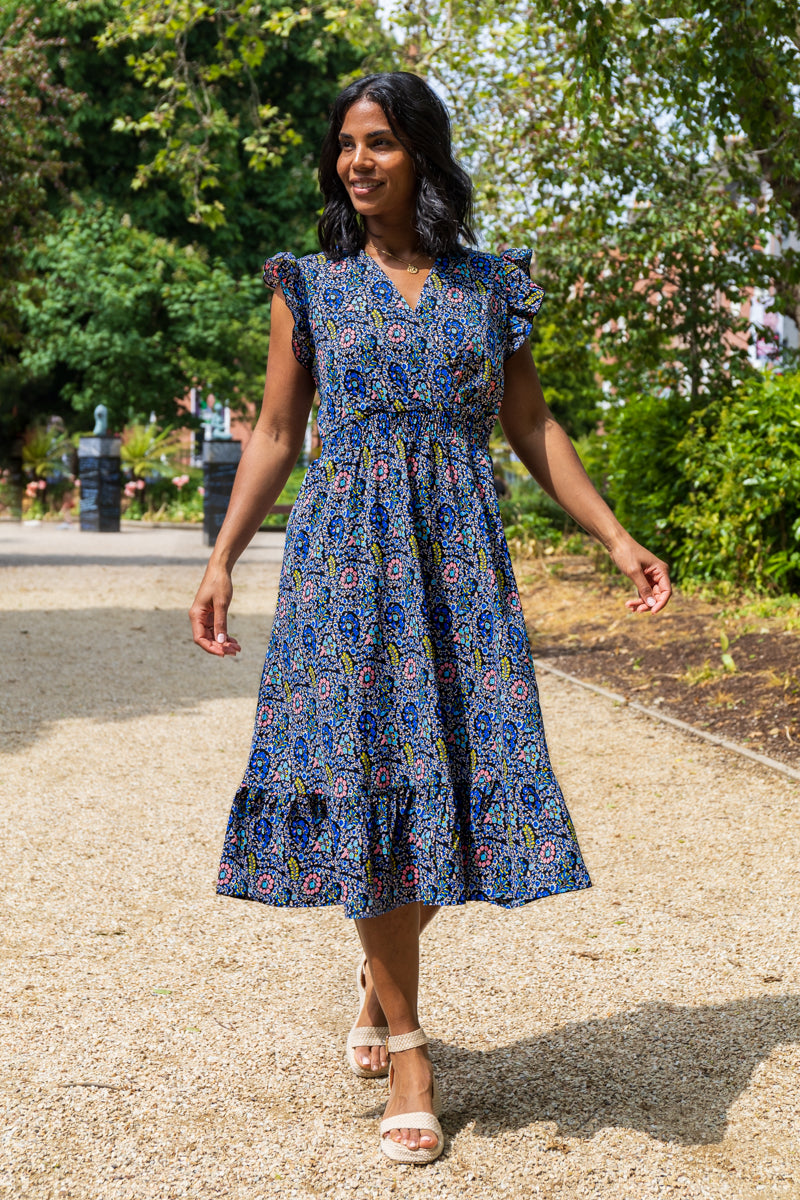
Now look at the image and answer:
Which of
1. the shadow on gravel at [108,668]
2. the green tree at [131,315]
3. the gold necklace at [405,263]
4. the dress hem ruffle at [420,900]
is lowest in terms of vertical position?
the shadow on gravel at [108,668]

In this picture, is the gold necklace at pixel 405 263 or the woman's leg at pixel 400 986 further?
the gold necklace at pixel 405 263

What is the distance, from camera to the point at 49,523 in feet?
82.7

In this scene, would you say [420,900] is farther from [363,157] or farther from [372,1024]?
[363,157]

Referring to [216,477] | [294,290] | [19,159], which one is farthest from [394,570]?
[216,477]

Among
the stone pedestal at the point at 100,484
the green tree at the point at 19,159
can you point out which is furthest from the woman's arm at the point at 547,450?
the stone pedestal at the point at 100,484

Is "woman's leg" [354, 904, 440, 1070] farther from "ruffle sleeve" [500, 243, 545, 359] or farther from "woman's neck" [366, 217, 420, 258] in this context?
"woman's neck" [366, 217, 420, 258]

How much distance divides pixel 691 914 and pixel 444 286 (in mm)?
2182

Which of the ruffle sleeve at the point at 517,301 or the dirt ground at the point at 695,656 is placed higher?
the ruffle sleeve at the point at 517,301

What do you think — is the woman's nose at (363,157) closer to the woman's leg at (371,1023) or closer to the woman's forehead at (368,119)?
the woman's forehead at (368,119)

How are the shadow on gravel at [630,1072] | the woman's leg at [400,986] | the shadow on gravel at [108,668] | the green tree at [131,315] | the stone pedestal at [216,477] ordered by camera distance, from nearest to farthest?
the woman's leg at [400,986] → the shadow on gravel at [630,1072] → the shadow on gravel at [108,668] → the stone pedestal at [216,477] → the green tree at [131,315]

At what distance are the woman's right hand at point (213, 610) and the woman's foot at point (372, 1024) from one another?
2.60 feet

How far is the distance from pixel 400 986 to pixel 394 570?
81 centimetres

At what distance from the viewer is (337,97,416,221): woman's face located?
2.64 m

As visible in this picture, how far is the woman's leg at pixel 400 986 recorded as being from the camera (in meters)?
2.58
